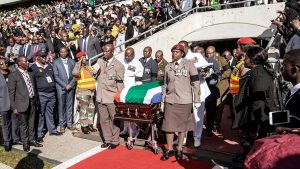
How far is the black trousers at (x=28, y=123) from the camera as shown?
724cm

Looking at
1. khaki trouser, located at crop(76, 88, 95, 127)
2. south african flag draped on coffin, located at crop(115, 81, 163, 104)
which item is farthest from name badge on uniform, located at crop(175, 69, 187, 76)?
khaki trouser, located at crop(76, 88, 95, 127)

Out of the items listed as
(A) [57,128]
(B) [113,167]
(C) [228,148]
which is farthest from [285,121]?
(A) [57,128]

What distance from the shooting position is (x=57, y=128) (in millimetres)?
8562

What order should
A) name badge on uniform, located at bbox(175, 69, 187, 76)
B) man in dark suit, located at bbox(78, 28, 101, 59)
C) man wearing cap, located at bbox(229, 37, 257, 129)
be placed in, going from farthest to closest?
man in dark suit, located at bbox(78, 28, 101, 59) → name badge on uniform, located at bbox(175, 69, 187, 76) → man wearing cap, located at bbox(229, 37, 257, 129)

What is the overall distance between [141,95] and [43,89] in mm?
2797

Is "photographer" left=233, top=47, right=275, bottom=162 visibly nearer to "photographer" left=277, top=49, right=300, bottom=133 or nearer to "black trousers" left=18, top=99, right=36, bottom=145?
"photographer" left=277, top=49, right=300, bottom=133

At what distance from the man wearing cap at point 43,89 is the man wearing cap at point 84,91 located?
65 cm

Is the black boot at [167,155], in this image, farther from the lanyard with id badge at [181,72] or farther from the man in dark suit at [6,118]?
the man in dark suit at [6,118]

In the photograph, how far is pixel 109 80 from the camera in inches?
268

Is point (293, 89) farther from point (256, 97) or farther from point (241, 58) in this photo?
point (241, 58)

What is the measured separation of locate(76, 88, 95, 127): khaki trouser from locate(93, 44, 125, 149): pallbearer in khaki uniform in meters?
1.09

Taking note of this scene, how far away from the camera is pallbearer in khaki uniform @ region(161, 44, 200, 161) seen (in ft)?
18.9

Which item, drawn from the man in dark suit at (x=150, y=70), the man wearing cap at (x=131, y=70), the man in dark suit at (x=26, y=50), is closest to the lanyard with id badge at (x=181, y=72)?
the man wearing cap at (x=131, y=70)

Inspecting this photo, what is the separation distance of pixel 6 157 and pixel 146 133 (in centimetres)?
305
